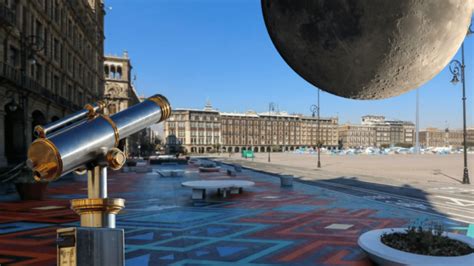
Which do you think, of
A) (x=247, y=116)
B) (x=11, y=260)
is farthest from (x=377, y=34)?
(x=247, y=116)

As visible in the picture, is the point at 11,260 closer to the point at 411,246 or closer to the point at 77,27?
the point at 411,246

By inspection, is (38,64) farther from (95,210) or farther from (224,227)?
(95,210)

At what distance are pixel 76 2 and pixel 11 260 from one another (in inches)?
1572

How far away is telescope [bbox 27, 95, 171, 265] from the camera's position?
175 centimetres

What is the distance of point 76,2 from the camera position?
4031 centimetres

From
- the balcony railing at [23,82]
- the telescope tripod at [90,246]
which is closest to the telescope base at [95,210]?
the telescope tripod at [90,246]

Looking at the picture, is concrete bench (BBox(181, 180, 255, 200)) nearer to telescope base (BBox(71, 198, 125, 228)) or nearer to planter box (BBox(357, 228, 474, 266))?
planter box (BBox(357, 228, 474, 266))

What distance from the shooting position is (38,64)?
2936 cm

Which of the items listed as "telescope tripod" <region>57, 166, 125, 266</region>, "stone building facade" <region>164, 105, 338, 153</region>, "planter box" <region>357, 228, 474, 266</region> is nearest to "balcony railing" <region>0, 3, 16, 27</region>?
"planter box" <region>357, 228, 474, 266</region>

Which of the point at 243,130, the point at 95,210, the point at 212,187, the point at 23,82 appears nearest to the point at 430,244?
the point at 95,210

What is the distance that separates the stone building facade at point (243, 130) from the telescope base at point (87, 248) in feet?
477

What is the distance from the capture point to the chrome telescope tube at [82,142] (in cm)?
174

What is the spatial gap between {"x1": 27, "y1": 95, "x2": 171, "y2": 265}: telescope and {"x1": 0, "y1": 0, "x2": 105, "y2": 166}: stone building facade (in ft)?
65.0

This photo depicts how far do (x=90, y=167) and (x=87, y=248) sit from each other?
17.7 inches
